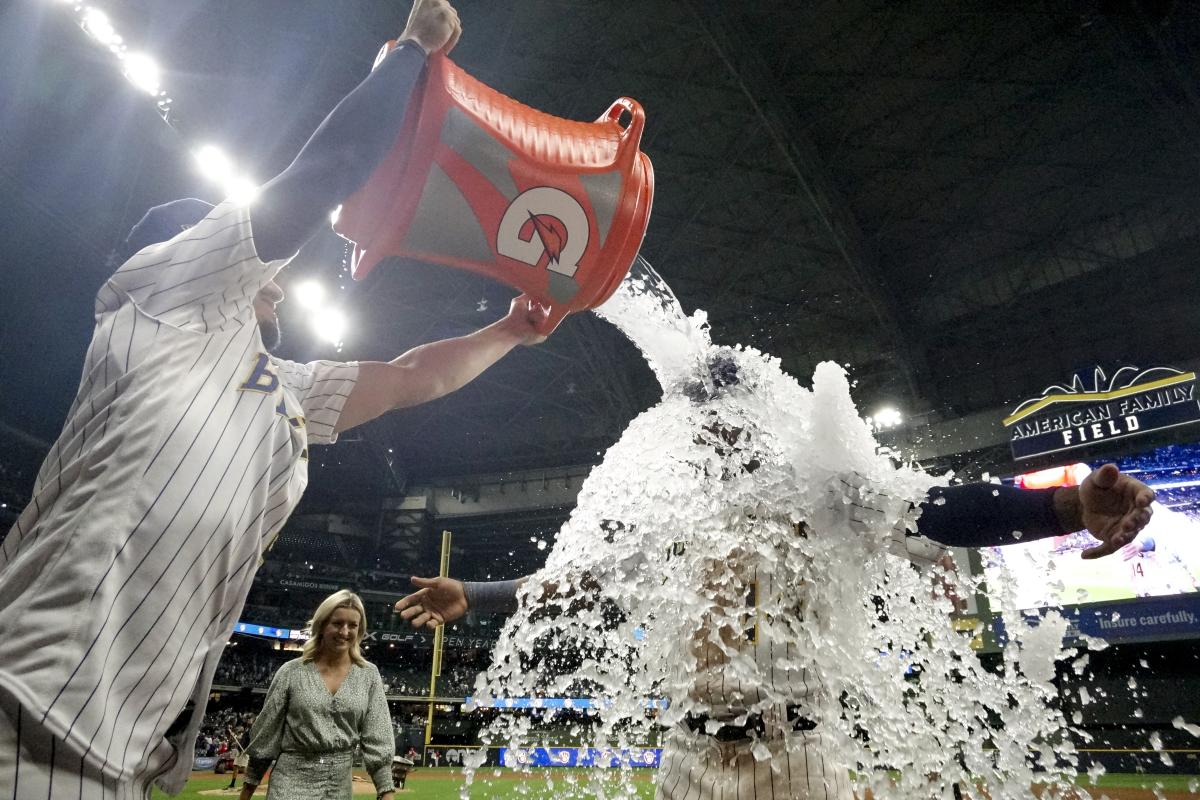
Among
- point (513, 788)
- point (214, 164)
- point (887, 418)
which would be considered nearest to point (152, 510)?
point (513, 788)

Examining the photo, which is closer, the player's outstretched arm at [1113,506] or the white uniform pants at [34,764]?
the white uniform pants at [34,764]

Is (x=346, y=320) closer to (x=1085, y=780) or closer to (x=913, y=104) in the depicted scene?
(x=913, y=104)

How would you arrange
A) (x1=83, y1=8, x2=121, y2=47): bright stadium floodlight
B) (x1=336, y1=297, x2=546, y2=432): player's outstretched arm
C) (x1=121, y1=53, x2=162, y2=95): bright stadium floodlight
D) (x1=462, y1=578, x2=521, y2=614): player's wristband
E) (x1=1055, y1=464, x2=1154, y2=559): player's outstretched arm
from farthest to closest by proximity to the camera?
(x1=121, y1=53, x2=162, y2=95): bright stadium floodlight, (x1=83, y1=8, x2=121, y2=47): bright stadium floodlight, (x1=462, y1=578, x2=521, y2=614): player's wristband, (x1=336, y1=297, x2=546, y2=432): player's outstretched arm, (x1=1055, y1=464, x2=1154, y2=559): player's outstretched arm

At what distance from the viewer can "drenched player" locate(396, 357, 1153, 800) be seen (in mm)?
1336

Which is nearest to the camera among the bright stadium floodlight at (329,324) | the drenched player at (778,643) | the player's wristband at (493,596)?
the drenched player at (778,643)

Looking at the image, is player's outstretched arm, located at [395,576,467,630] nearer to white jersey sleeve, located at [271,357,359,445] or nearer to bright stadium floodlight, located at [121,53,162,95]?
white jersey sleeve, located at [271,357,359,445]

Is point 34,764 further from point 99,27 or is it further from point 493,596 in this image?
point 99,27

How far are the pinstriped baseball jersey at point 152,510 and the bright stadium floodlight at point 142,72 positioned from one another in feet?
30.3

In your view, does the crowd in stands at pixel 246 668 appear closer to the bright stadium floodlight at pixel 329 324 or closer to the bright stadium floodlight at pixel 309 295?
the bright stadium floodlight at pixel 329 324

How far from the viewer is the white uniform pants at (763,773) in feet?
4.71

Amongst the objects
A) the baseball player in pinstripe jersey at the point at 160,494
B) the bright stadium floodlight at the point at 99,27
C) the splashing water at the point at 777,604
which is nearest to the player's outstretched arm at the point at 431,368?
the baseball player in pinstripe jersey at the point at 160,494

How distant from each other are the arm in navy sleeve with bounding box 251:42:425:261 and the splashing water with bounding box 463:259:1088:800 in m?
1.11

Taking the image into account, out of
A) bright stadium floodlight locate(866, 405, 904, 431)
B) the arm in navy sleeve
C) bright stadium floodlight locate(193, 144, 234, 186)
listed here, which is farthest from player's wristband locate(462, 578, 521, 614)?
bright stadium floodlight locate(866, 405, 904, 431)

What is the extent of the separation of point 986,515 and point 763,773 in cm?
71
